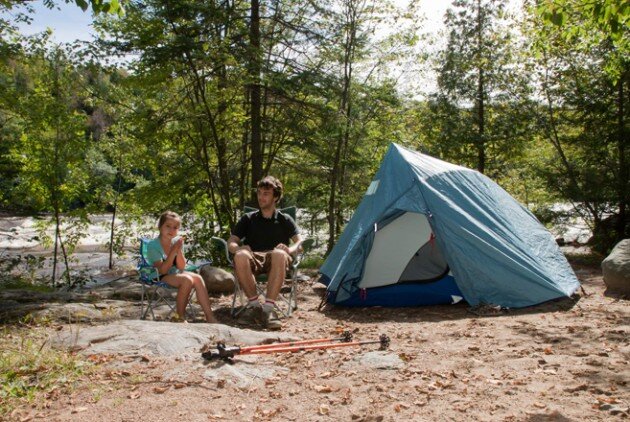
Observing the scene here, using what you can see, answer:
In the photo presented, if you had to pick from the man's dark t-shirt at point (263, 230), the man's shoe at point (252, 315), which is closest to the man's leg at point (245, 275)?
the man's shoe at point (252, 315)

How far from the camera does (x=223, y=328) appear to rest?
4.13 m

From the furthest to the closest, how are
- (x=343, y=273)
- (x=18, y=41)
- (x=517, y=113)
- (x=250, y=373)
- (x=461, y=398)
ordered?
(x=517, y=113) → (x=18, y=41) → (x=343, y=273) → (x=250, y=373) → (x=461, y=398)

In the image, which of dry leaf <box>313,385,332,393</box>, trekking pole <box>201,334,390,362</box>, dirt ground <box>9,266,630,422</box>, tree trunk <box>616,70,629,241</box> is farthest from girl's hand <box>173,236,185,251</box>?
tree trunk <box>616,70,629,241</box>

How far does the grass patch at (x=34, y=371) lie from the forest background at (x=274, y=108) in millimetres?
5398

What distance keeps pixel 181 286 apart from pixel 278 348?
1458mm

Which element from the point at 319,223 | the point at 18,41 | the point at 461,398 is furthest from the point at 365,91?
the point at 461,398

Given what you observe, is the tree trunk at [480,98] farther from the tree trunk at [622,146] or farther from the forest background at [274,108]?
the tree trunk at [622,146]

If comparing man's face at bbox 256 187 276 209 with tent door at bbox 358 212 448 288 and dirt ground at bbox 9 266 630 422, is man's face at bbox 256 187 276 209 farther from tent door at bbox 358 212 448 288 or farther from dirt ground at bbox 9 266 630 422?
dirt ground at bbox 9 266 630 422

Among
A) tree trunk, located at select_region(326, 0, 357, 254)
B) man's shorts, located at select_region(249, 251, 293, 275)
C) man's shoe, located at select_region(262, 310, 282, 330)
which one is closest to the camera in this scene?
man's shoe, located at select_region(262, 310, 282, 330)

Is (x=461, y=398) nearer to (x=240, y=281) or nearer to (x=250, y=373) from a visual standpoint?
(x=250, y=373)

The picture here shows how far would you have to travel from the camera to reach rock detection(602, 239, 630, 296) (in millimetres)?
6082

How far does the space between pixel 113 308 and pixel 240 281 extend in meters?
1.26

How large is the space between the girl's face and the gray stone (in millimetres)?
1015

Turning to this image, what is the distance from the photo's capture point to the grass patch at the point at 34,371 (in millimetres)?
2801
